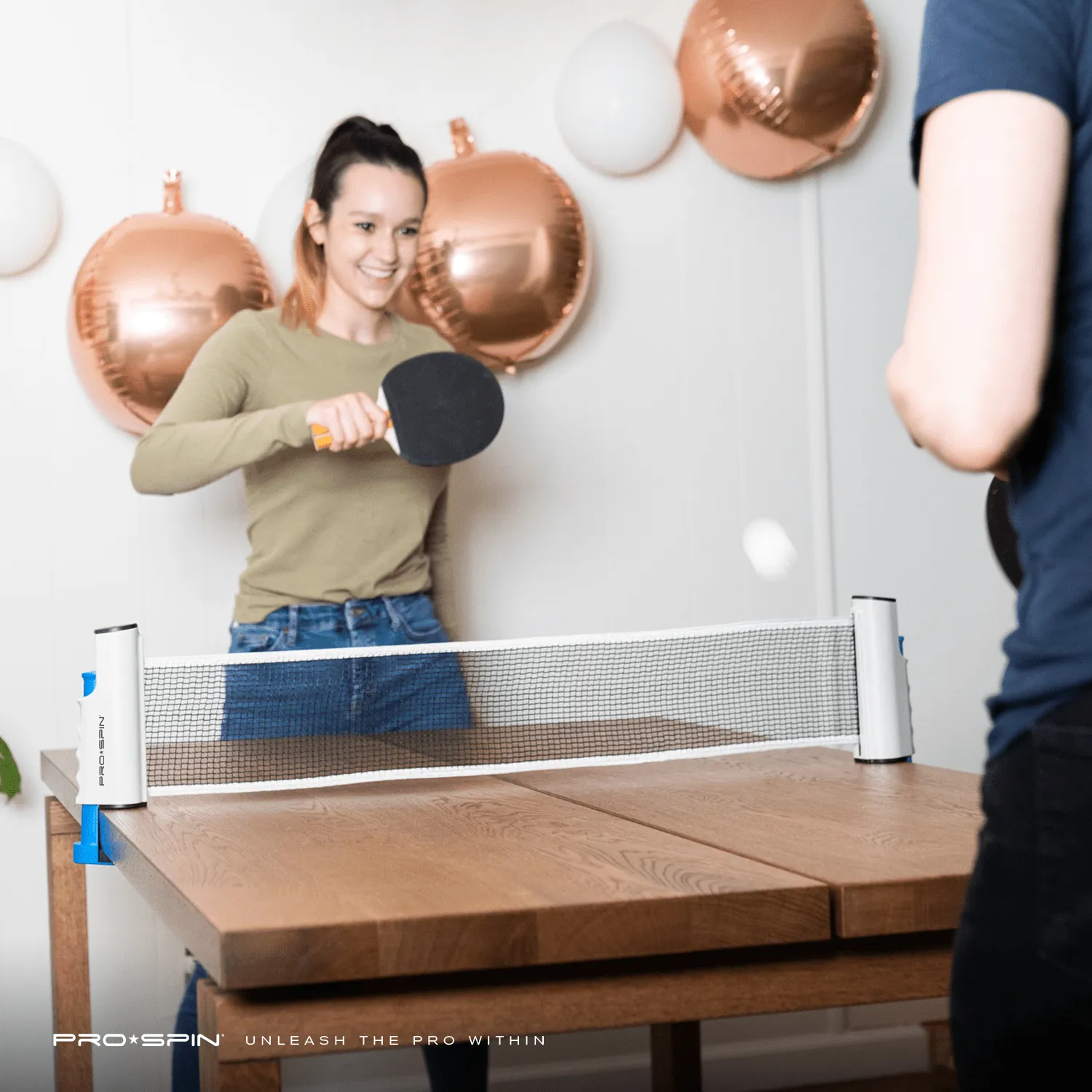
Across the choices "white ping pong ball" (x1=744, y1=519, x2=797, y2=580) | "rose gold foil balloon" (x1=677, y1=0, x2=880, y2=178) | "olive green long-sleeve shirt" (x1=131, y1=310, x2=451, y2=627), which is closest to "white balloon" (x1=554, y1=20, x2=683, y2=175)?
"rose gold foil balloon" (x1=677, y1=0, x2=880, y2=178)

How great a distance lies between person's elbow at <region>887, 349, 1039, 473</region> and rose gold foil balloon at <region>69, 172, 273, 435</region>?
2253 millimetres

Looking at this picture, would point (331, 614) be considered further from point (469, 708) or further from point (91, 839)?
point (91, 839)

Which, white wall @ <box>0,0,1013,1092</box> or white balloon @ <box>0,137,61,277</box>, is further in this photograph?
white wall @ <box>0,0,1013,1092</box>

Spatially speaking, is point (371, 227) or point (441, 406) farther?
point (371, 227)

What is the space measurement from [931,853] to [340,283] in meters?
1.80

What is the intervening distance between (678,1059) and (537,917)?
1.66m

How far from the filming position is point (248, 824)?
1.57m

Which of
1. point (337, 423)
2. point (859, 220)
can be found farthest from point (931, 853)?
point (859, 220)

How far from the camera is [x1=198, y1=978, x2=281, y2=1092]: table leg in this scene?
106cm

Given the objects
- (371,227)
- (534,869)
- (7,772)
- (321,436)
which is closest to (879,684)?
(534,869)

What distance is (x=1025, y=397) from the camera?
0.76m

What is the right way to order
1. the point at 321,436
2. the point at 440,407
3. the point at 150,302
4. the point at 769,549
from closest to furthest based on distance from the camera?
the point at 321,436
the point at 440,407
the point at 150,302
the point at 769,549

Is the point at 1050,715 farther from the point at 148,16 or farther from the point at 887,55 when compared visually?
the point at 887,55

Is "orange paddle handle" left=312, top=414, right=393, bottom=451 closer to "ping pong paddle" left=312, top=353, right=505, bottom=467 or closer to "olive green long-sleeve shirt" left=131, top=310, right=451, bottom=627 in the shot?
"ping pong paddle" left=312, top=353, right=505, bottom=467
